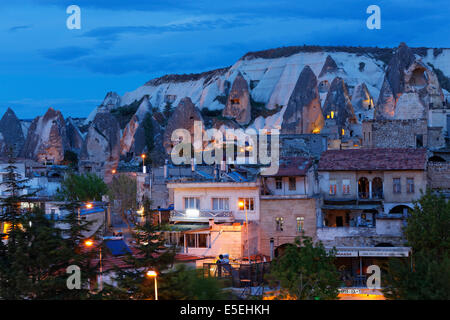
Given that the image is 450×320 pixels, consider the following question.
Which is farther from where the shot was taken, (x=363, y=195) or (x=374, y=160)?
(x=374, y=160)

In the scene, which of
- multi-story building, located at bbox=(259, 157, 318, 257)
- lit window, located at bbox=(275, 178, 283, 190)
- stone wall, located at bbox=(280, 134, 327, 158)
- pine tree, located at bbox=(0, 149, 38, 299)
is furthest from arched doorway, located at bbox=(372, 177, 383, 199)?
pine tree, located at bbox=(0, 149, 38, 299)

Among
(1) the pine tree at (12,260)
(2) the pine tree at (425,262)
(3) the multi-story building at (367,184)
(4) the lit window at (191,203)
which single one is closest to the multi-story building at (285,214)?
(3) the multi-story building at (367,184)

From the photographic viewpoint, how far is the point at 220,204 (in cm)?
3369

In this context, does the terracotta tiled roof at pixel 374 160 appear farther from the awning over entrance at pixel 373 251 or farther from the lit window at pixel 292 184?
the awning over entrance at pixel 373 251

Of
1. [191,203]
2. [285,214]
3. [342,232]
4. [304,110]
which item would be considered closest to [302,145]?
[191,203]

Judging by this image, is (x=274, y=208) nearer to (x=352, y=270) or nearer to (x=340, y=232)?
(x=340, y=232)

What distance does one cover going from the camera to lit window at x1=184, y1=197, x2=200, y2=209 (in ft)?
112

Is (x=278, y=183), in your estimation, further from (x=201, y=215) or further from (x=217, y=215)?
(x=201, y=215)

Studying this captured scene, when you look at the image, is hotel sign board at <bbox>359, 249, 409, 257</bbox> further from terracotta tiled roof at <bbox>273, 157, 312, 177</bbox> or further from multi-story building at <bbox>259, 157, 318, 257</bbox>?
terracotta tiled roof at <bbox>273, 157, 312, 177</bbox>

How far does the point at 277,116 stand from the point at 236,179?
217 feet

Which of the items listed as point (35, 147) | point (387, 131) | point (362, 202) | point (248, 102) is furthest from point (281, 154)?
point (248, 102)

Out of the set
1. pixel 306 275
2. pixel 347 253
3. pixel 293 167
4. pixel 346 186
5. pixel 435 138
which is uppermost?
pixel 435 138

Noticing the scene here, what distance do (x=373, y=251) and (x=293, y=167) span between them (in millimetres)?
7977

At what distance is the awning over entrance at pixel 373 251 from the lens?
86.4 ft
